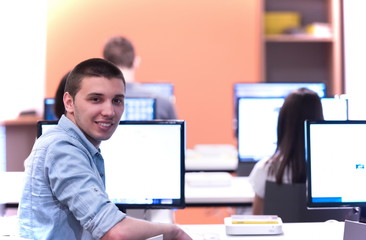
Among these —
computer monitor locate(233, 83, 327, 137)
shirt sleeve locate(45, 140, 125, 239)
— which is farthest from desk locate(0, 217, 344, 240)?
computer monitor locate(233, 83, 327, 137)

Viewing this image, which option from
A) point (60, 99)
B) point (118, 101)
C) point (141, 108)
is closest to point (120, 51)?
point (141, 108)

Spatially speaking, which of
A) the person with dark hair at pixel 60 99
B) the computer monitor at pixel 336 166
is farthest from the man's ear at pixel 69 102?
the person with dark hair at pixel 60 99

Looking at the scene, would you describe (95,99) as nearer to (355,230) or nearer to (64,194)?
(64,194)

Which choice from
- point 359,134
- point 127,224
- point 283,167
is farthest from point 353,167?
point 127,224

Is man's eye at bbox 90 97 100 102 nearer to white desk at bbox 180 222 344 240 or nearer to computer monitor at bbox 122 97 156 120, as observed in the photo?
white desk at bbox 180 222 344 240

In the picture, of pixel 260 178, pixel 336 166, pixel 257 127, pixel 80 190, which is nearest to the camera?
pixel 80 190

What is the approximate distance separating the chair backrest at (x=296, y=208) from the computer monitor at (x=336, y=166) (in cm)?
41

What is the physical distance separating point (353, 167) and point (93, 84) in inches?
41.8

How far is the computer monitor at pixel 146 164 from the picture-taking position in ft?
8.70

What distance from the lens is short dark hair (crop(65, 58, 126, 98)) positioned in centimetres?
209

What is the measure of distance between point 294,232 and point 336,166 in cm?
31

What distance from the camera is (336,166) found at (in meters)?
2.55

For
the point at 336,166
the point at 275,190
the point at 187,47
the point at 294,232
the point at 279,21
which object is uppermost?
the point at 279,21

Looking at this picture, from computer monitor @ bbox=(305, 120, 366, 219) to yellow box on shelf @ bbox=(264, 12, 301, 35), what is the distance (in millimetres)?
4410
